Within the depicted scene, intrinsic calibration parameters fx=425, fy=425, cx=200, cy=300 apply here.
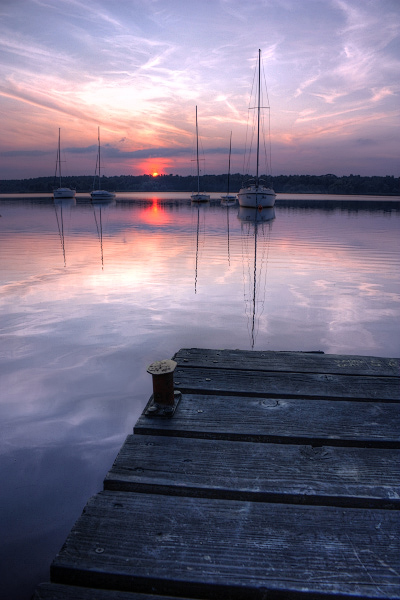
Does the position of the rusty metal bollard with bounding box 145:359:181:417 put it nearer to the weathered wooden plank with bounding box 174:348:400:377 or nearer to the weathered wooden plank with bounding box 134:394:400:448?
the weathered wooden plank with bounding box 134:394:400:448

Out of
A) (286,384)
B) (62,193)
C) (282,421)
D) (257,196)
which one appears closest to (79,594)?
(282,421)

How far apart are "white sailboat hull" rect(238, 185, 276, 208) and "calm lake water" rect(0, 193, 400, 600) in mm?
34714

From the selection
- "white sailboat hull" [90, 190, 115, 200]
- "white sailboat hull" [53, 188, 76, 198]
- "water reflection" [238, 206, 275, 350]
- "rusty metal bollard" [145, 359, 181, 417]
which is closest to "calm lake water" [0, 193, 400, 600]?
"water reflection" [238, 206, 275, 350]

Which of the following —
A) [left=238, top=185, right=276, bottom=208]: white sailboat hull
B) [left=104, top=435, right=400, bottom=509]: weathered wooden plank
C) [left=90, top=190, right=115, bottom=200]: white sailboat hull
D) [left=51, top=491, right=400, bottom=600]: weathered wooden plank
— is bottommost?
[left=51, top=491, right=400, bottom=600]: weathered wooden plank

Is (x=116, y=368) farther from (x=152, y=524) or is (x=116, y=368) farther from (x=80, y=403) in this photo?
(x=152, y=524)

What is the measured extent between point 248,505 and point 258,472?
262mm

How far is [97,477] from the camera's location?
3.49m

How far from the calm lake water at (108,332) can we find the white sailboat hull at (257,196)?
34714mm

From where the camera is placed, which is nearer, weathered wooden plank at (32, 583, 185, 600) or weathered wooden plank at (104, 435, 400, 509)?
weathered wooden plank at (32, 583, 185, 600)

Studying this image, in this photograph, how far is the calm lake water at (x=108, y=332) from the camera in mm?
3330

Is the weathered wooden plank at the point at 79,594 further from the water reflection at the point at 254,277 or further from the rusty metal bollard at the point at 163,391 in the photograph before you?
the water reflection at the point at 254,277

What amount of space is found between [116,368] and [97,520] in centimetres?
365

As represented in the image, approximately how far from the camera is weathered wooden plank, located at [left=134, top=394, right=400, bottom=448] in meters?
2.72

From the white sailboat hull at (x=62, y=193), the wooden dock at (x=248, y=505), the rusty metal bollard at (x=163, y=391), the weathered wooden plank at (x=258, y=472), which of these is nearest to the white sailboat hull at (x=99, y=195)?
the white sailboat hull at (x=62, y=193)
